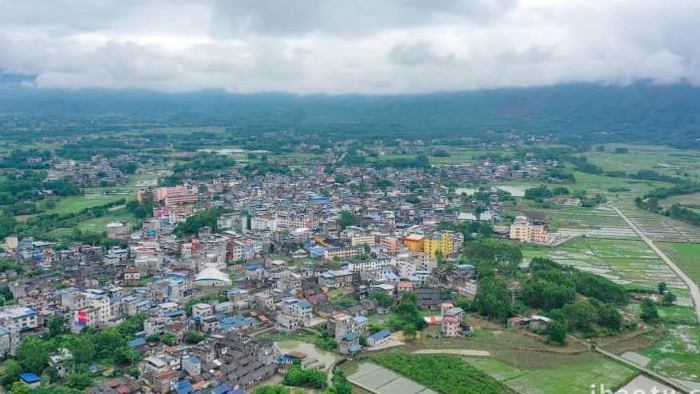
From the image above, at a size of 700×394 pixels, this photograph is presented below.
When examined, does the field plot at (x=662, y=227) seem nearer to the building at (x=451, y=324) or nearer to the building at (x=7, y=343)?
the building at (x=451, y=324)

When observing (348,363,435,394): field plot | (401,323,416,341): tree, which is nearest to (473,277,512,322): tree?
(401,323,416,341): tree

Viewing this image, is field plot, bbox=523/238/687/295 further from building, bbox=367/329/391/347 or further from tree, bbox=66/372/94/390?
tree, bbox=66/372/94/390

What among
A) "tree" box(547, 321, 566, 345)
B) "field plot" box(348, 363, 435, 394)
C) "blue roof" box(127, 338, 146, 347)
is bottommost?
"blue roof" box(127, 338, 146, 347)

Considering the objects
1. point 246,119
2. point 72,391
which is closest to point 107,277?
point 72,391

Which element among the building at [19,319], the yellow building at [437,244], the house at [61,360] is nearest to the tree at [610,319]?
the yellow building at [437,244]

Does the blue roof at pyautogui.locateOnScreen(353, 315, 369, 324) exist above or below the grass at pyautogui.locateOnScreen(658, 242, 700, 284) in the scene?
above
